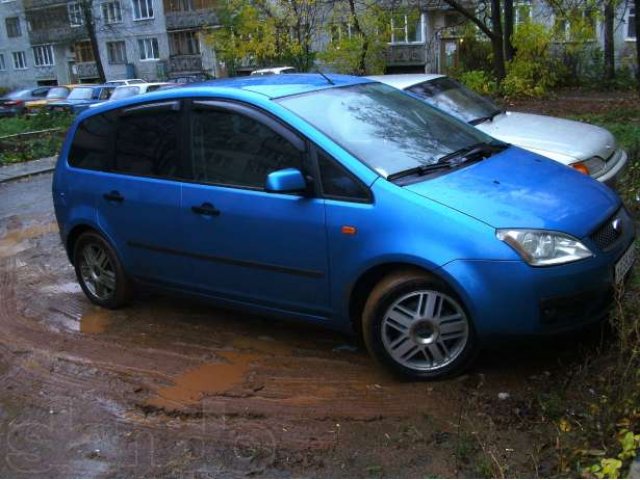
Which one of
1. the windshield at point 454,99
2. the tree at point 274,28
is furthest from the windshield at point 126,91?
the windshield at point 454,99

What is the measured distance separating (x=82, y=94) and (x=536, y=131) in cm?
2154

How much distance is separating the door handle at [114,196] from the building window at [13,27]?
63805mm

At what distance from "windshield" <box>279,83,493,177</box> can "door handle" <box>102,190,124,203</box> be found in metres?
1.53

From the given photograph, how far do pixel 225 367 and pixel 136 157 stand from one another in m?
1.71

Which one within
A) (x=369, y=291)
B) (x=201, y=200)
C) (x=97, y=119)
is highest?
(x=97, y=119)

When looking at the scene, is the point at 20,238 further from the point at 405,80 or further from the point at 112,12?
the point at 112,12

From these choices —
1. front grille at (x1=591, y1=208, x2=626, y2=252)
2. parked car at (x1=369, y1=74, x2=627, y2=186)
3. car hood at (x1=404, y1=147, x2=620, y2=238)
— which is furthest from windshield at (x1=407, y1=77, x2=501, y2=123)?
front grille at (x1=591, y1=208, x2=626, y2=252)

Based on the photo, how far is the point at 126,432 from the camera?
380 centimetres

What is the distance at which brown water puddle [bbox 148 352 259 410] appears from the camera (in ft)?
13.5

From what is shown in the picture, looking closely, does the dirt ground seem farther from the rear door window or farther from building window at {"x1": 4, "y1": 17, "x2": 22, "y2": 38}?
building window at {"x1": 4, "y1": 17, "x2": 22, "y2": 38}

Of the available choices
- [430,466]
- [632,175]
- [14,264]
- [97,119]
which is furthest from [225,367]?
[632,175]

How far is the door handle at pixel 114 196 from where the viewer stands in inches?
203

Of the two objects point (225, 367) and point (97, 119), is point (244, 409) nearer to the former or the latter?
point (225, 367)

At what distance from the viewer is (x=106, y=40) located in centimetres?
5444
